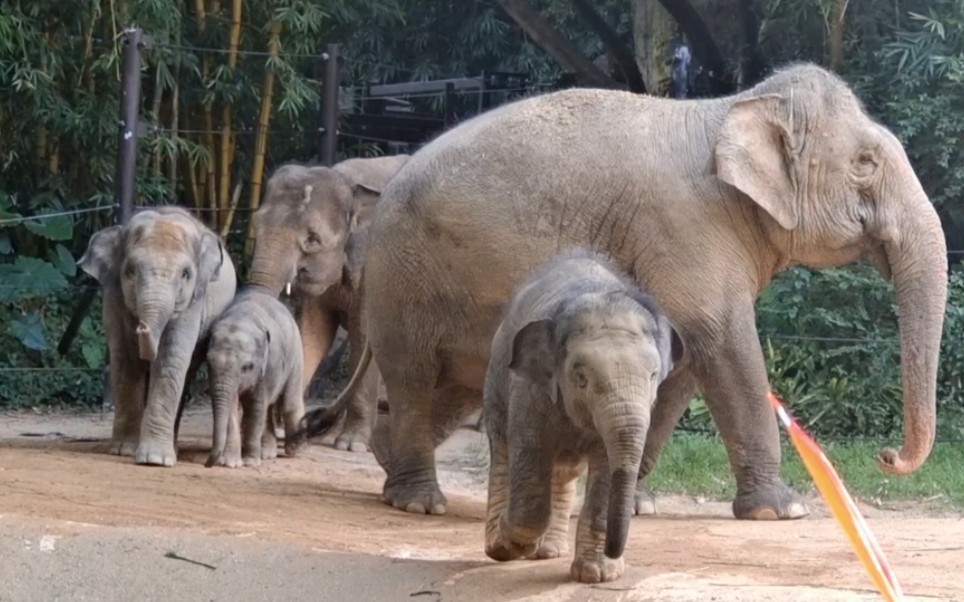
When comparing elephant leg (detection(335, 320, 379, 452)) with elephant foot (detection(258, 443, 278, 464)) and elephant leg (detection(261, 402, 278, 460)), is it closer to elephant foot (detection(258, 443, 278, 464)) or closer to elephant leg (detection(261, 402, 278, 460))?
elephant leg (detection(261, 402, 278, 460))

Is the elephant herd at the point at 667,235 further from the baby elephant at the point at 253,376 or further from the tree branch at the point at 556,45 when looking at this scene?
the tree branch at the point at 556,45

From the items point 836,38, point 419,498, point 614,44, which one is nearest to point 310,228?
point 419,498

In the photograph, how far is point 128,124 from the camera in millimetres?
11805

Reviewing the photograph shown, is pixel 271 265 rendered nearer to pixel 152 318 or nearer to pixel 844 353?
pixel 152 318

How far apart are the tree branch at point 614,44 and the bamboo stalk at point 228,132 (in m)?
2.75

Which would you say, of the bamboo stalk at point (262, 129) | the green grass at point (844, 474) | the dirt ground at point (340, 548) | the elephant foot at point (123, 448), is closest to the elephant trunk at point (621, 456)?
the dirt ground at point (340, 548)

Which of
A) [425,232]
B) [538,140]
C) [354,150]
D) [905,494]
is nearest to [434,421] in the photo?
[425,232]

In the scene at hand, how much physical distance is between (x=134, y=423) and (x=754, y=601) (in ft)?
17.3

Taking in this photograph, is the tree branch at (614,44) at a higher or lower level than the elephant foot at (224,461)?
higher

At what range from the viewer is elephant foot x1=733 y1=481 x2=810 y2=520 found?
764 cm

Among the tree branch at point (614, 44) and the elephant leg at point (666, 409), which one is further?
the tree branch at point (614, 44)

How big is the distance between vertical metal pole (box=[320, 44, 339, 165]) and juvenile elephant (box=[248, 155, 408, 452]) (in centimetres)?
102

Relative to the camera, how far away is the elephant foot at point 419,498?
26.3 ft

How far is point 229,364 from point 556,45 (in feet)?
18.5
